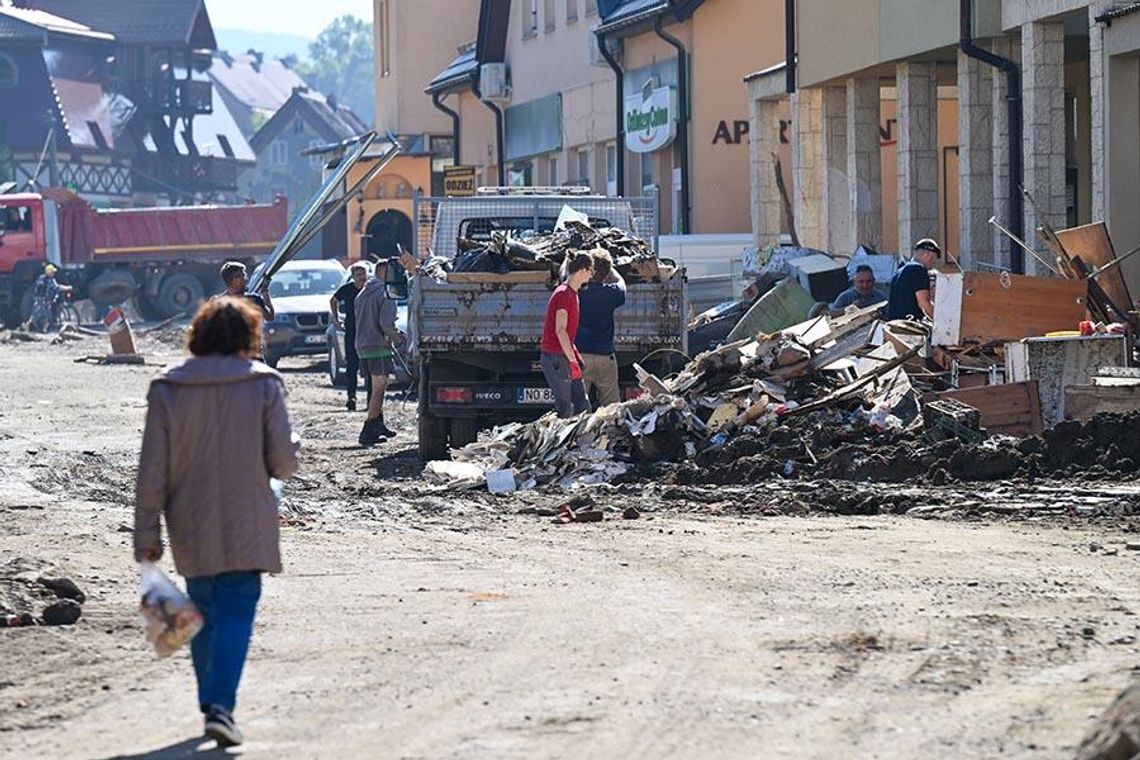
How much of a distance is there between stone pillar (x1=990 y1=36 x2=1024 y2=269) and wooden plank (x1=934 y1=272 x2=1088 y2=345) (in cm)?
623

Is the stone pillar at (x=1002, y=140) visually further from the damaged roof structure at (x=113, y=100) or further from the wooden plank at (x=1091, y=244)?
the damaged roof structure at (x=113, y=100)

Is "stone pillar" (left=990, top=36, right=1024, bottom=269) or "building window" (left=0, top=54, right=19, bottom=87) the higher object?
"building window" (left=0, top=54, right=19, bottom=87)

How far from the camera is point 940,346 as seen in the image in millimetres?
17609

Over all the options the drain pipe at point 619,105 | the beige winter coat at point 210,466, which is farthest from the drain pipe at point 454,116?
the beige winter coat at point 210,466

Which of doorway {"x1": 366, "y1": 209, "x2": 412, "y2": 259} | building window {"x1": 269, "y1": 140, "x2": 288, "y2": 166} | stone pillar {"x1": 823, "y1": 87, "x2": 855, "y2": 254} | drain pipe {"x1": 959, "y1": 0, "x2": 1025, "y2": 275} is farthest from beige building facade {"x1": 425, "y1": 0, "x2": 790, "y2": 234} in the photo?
building window {"x1": 269, "y1": 140, "x2": 288, "y2": 166}

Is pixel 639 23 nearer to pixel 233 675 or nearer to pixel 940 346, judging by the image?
pixel 940 346

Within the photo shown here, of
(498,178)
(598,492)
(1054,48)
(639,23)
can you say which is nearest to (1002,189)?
(1054,48)

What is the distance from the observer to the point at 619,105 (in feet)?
134

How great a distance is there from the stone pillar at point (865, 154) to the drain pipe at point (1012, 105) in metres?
4.32

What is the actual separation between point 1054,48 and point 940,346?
6.27m

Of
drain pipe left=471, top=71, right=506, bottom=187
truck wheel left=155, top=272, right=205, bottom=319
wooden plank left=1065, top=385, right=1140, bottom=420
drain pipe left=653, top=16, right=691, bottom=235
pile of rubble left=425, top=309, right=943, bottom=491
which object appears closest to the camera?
wooden plank left=1065, top=385, right=1140, bottom=420

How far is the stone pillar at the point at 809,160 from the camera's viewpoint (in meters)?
30.2

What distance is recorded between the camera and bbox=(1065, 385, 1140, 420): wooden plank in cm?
1524

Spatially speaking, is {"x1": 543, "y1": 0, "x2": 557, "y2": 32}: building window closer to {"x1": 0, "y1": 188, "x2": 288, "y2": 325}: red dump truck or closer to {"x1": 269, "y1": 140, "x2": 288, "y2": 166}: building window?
{"x1": 0, "y1": 188, "x2": 288, "y2": 325}: red dump truck
